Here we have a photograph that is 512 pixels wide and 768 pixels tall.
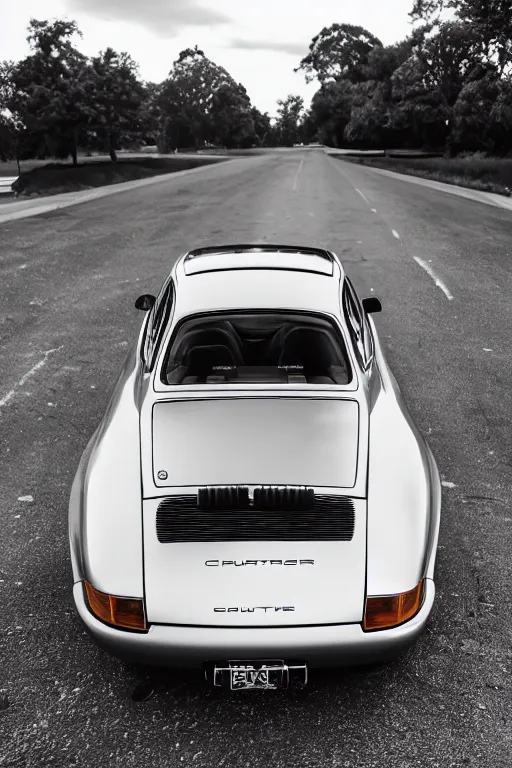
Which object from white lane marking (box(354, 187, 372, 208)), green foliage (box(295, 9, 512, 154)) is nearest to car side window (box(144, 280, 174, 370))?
white lane marking (box(354, 187, 372, 208))

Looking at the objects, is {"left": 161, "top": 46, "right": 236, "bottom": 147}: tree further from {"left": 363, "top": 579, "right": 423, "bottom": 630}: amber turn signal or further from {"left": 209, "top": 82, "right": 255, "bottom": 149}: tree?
{"left": 363, "top": 579, "right": 423, "bottom": 630}: amber turn signal

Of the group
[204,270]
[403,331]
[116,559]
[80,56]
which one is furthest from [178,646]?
[80,56]

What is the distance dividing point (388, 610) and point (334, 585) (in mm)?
261

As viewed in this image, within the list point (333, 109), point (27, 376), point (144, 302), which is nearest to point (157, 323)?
point (144, 302)

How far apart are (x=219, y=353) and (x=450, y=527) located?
1917 millimetres

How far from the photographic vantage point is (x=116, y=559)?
308 centimetres

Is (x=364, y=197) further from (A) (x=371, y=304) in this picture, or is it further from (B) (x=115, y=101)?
(B) (x=115, y=101)

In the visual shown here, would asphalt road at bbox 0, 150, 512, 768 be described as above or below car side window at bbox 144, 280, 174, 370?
below

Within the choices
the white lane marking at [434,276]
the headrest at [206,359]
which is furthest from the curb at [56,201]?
the headrest at [206,359]

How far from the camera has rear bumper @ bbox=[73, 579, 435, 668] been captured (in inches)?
115

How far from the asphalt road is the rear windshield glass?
1.38 meters

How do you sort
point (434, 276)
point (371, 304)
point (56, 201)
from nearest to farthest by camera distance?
point (371, 304) → point (434, 276) → point (56, 201)

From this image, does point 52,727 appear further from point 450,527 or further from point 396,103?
point 396,103

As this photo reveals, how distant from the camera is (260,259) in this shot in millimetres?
5055
